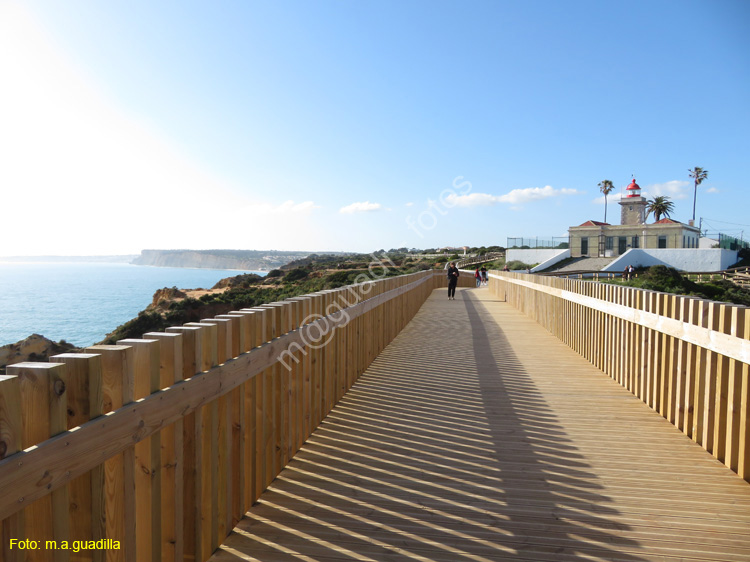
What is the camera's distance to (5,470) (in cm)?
138

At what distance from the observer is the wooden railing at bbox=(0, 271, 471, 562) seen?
1.51 metres

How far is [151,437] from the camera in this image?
212 centimetres

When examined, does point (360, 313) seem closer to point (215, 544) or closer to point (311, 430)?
point (311, 430)

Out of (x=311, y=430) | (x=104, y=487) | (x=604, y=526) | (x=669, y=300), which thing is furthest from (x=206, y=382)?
(x=669, y=300)

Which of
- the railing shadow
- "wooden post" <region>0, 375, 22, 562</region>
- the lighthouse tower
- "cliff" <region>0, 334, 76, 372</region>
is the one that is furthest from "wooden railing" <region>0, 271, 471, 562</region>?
the lighthouse tower

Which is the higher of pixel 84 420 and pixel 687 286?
pixel 84 420

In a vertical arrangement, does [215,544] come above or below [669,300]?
below

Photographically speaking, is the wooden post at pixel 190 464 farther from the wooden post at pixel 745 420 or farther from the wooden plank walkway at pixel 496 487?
the wooden post at pixel 745 420

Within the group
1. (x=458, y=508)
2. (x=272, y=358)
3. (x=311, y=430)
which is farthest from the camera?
(x=311, y=430)

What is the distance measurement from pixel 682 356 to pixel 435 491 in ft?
9.59

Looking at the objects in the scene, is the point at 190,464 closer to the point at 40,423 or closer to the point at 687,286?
the point at 40,423

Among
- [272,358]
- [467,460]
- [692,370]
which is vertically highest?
[272,358]

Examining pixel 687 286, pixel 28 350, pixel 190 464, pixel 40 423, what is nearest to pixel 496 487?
pixel 190 464

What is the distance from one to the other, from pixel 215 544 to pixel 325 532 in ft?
1.97
